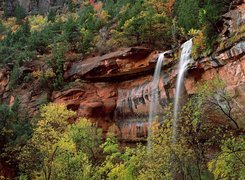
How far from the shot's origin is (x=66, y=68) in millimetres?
47812

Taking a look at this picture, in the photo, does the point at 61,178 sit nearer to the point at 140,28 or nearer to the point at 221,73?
the point at 221,73

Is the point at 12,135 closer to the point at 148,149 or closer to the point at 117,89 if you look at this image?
the point at 117,89

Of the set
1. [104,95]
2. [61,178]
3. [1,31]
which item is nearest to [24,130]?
[104,95]

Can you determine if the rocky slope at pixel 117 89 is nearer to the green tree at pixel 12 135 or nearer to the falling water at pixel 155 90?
the falling water at pixel 155 90

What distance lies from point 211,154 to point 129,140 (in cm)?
1207

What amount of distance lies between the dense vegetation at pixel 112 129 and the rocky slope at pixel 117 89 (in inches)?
62.5

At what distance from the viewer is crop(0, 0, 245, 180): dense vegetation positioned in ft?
66.1

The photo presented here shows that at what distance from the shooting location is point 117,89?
4422cm

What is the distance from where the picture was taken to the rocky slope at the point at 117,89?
124ft

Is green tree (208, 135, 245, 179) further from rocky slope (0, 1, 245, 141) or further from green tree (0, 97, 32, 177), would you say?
green tree (0, 97, 32, 177)

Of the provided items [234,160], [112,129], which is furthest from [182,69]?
[234,160]

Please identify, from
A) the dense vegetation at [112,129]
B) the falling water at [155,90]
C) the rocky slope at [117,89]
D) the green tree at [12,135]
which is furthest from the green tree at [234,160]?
the green tree at [12,135]

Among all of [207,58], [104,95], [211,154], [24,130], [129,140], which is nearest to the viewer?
[211,154]

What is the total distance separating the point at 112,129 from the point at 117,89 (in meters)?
5.16
